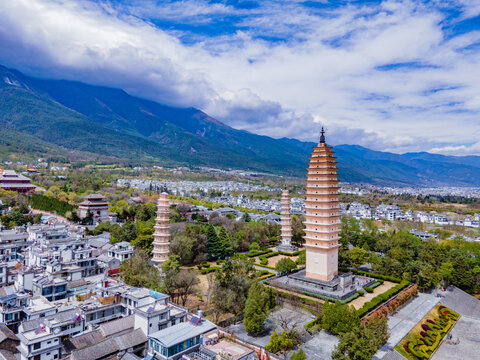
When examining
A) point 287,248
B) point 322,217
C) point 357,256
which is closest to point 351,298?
point 322,217

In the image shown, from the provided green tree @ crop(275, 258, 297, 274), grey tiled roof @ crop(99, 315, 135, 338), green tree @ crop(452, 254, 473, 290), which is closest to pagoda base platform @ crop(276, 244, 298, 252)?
green tree @ crop(275, 258, 297, 274)

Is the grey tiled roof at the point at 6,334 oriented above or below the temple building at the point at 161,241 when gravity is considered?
below

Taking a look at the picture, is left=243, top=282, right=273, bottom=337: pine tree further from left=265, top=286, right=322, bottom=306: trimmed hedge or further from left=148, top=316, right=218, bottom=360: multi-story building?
left=265, top=286, right=322, bottom=306: trimmed hedge

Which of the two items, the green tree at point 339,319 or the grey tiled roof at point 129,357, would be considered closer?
the grey tiled roof at point 129,357

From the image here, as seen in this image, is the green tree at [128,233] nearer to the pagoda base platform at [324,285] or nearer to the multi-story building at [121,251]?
the multi-story building at [121,251]

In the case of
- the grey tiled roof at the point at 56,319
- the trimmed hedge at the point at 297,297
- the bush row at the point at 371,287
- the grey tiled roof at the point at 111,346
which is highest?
the grey tiled roof at the point at 56,319

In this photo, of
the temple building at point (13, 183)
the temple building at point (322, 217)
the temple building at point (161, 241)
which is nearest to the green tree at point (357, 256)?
the temple building at point (322, 217)
